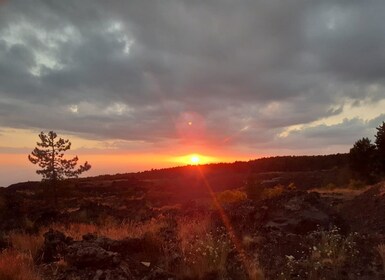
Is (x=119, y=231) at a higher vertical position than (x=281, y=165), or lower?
lower

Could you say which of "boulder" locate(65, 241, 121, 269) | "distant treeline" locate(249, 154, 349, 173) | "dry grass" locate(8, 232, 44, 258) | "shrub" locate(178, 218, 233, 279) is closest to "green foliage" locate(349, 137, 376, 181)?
"shrub" locate(178, 218, 233, 279)

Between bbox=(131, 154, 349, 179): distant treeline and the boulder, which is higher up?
bbox=(131, 154, 349, 179): distant treeline

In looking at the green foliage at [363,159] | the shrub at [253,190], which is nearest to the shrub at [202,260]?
the shrub at [253,190]

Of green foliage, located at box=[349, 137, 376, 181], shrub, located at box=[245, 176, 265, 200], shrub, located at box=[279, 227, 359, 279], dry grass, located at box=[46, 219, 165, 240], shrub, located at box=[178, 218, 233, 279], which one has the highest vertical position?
green foliage, located at box=[349, 137, 376, 181]

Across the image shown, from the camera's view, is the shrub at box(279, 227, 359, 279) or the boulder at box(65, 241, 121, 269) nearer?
the shrub at box(279, 227, 359, 279)

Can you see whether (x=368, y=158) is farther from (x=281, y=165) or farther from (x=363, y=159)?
(x=281, y=165)

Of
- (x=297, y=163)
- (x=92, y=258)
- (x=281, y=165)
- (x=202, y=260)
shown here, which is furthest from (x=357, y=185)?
(x=281, y=165)

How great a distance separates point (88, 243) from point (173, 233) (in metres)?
3.97

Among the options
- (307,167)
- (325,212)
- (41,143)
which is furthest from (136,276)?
(307,167)

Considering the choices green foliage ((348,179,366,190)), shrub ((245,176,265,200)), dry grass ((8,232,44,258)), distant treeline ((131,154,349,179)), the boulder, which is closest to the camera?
the boulder

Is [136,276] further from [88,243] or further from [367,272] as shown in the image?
[367,272]

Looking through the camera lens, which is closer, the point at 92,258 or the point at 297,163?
the point at 92,258

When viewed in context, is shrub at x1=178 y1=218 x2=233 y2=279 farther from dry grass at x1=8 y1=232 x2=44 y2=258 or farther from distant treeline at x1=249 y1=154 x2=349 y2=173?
distant treeline at x1=249 y1=154 x2=349 y2=173

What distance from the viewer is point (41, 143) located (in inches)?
1302
